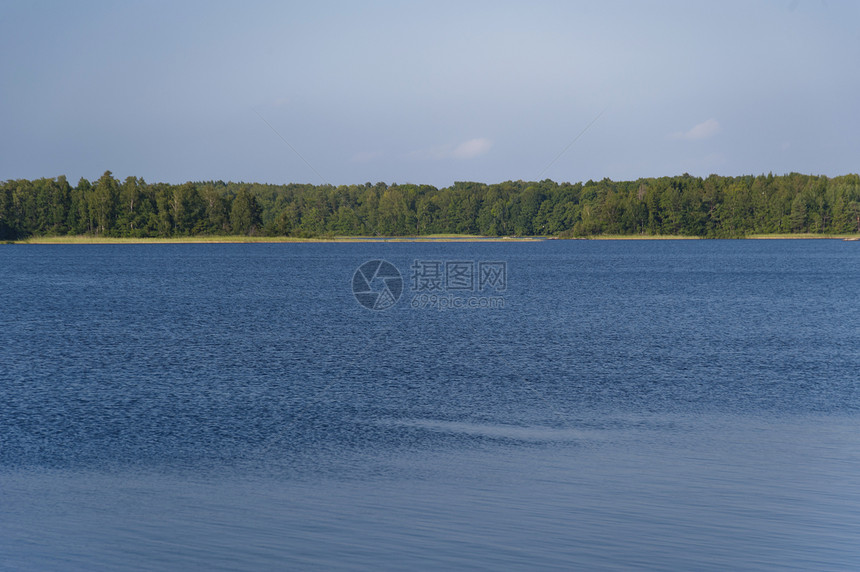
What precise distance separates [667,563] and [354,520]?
437cm

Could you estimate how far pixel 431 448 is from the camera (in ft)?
52.3

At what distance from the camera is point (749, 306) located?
51.0 meters

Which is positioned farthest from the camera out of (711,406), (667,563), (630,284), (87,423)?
(630,284)

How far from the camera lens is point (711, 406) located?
2000 centimetres

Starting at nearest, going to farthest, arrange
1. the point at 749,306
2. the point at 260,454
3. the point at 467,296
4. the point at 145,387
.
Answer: the point at 260,454 < the point at 145,387 < the point at 749,306 < the point at 467,296

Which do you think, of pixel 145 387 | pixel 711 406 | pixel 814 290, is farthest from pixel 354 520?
pixel 814 290

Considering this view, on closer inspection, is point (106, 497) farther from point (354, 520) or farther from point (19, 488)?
point (354, 520)

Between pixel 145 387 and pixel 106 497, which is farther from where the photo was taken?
pixel 145 387

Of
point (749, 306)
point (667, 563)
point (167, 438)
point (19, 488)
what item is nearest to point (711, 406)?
point (667, 563)

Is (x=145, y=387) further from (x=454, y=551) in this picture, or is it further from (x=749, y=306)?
(x=749, y=306)

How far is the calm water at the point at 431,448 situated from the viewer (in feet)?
35.3

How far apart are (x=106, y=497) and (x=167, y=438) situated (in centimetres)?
403

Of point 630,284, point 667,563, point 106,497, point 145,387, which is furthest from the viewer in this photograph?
point 630,284

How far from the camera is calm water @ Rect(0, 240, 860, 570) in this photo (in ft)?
35.3
